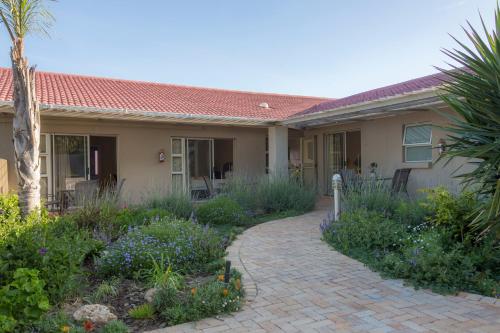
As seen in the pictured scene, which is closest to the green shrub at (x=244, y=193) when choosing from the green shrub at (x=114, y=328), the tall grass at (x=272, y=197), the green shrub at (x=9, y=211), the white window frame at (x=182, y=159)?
the tall grass at (x=272, y=197)

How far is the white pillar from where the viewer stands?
1282 centimetres

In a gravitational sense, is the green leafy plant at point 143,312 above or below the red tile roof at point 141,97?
below

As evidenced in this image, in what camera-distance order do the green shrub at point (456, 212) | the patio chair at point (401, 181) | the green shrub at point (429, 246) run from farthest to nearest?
the patio chair at point (401, 181), the green shrub at point (456, 212), the green shrub at point (429, 246)

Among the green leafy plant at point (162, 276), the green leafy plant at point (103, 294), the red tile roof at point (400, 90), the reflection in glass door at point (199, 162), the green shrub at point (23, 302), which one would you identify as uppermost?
the red tile roof at point (400, 90)

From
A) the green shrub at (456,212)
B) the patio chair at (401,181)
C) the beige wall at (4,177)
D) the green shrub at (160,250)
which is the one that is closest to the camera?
the green shrub at (160,250)

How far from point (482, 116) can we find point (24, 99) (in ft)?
21.3

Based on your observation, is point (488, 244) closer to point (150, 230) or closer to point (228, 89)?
point (150, 230)

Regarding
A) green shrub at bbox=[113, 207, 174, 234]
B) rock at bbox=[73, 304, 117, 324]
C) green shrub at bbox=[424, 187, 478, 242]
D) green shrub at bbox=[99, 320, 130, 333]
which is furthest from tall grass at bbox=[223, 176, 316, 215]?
green shrub at bbox=[99, 320, 130, 333]

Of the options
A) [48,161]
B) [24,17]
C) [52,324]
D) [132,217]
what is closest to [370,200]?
[132,217]

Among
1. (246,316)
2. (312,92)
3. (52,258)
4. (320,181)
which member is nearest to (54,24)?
(52,258)

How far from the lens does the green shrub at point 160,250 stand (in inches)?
197

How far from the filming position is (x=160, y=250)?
204 inches

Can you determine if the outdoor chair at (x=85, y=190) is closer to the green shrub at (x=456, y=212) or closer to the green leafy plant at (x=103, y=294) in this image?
the green leafy plant at (x=103, y=294)

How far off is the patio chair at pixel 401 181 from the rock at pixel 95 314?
24.3 feet
